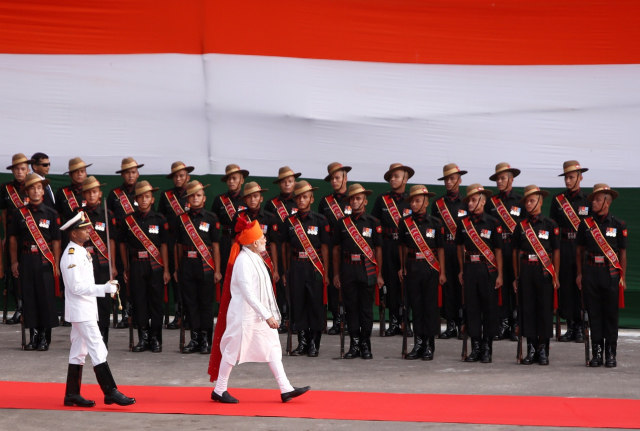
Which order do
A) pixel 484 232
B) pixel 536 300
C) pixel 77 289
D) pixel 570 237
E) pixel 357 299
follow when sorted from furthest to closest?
pixel 570 237 → pixel 357 299 → pixel 484 232 → pixel 536 300 → pixel 77 289

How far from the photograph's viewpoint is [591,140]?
13.7 metres

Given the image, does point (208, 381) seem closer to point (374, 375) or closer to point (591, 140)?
point (374, 375)

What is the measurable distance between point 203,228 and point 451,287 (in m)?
2.76

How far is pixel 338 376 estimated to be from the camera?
10.3 meters

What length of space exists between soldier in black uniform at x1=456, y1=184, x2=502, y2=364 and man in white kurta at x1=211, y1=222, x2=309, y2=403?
2652 millimetres

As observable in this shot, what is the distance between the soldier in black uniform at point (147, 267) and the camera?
11695 millimetres

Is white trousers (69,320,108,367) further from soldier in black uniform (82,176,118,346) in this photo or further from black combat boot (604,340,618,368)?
black combat boot (604,340,618,368)

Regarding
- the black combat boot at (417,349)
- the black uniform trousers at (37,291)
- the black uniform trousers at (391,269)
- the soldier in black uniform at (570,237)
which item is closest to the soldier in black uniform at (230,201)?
the black uniform trousers at (391,269)

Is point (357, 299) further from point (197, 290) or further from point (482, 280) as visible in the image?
point (197, 290)

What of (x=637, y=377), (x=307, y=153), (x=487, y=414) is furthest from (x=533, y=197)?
(x=307, y=153)

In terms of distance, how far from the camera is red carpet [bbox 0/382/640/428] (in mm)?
8422

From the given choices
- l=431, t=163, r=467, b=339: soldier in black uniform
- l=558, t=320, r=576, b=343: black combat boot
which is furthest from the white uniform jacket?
l=558, t=320, r=576, b=343: black combat boot

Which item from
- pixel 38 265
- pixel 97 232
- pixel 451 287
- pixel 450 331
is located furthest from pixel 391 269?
pixel 38 265

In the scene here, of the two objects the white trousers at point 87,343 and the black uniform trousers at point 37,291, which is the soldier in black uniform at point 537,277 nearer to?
the white trousers at point 87,343
